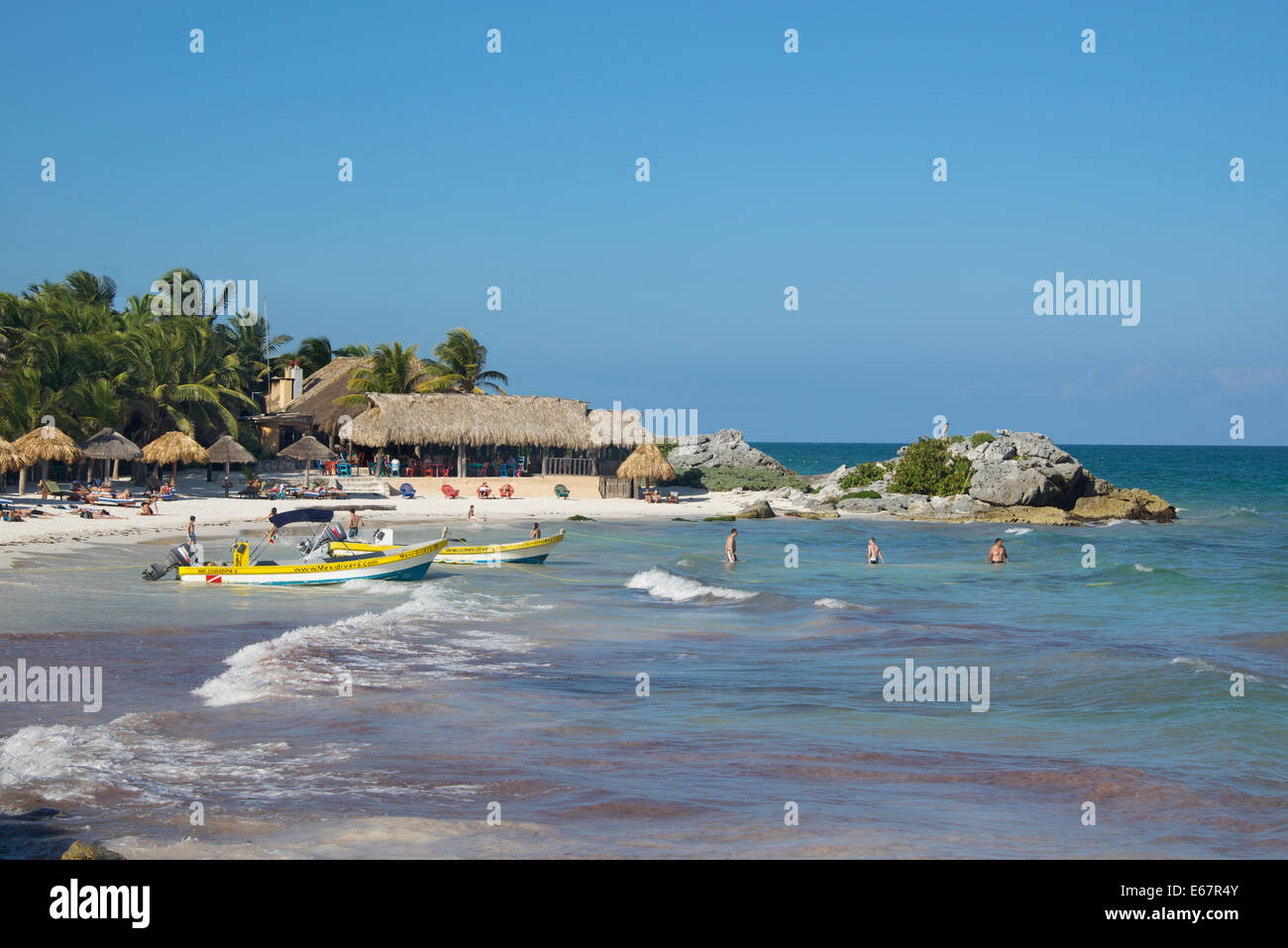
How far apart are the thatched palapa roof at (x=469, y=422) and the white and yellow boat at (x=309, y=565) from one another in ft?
70.9

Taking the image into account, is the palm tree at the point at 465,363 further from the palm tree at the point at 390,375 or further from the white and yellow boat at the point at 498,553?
the white and yellow boat at the point at 498,553

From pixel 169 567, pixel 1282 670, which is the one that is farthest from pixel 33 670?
pixel 1282 670

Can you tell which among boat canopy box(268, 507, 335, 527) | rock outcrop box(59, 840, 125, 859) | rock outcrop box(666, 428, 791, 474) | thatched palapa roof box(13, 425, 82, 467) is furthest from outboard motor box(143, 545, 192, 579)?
rock outcrop box(666, 428, 791, 474)

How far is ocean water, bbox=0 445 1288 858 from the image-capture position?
7684mm

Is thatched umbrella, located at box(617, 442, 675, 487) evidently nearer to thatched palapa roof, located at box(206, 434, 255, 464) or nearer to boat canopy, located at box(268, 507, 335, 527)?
thatched palapa roof, located at box(206, 434, 255, 464)

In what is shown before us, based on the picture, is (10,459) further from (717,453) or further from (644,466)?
(717,453)

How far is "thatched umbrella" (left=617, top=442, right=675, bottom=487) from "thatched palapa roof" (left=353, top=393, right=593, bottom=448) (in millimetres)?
2055

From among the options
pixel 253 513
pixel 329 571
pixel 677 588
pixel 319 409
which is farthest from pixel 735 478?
pixel 329 571

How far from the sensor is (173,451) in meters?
36.1

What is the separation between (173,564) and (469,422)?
25211 mm

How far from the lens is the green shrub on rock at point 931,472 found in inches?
1826

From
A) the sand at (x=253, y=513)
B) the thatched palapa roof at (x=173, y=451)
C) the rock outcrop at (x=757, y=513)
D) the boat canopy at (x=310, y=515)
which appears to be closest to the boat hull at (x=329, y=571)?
the boat canopy at (x=310, y=515)
